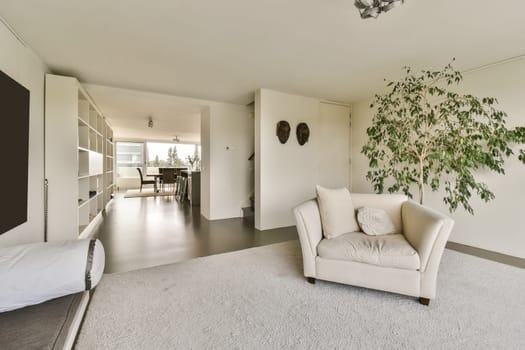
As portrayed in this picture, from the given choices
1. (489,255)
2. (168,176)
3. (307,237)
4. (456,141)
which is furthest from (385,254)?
(168,176)

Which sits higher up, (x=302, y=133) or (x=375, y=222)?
(x=302, y=133)

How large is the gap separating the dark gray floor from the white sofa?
1220 mm

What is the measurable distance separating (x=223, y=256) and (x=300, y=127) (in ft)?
8.53

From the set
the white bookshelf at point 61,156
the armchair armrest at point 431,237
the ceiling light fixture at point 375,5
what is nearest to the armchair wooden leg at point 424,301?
the armchair armrest at point 431,237

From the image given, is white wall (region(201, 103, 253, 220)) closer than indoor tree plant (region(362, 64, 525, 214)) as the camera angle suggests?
No

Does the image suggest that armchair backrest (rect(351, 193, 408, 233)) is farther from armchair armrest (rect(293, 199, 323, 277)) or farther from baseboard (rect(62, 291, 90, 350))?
baseboard (rect(62, 291, 90, 350))

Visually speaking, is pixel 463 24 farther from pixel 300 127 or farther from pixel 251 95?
pixel 251 95

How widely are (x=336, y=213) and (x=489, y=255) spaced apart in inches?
84.9

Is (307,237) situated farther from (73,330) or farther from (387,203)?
(73,330)

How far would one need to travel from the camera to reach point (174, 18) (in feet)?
6.66

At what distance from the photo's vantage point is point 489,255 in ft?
9.15

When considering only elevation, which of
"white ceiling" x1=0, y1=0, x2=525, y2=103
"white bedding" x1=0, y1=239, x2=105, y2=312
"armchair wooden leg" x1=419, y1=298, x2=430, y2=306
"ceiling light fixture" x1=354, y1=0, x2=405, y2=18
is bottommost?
"armchair wooden leg" x1=419, y1=298, x2=430, y2=306

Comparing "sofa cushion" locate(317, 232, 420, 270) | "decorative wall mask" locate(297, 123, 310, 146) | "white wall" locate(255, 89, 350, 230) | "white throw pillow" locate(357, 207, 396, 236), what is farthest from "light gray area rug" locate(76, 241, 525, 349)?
"decorative wall mask" locate(297, 123, 310, 146)

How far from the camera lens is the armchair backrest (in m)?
2.40
